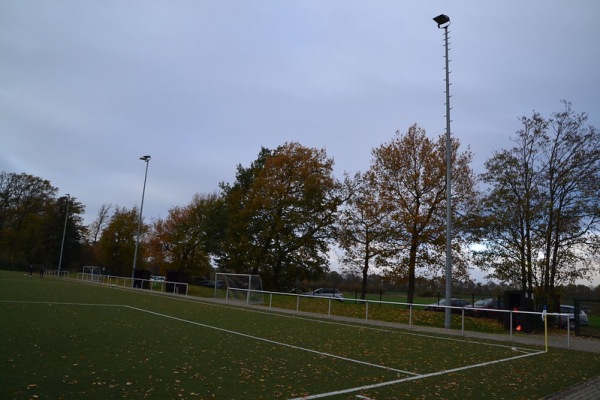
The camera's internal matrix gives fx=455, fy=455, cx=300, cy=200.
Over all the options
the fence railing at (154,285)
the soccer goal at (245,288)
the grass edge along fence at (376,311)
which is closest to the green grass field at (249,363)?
the grass edge along fence at (376,311)

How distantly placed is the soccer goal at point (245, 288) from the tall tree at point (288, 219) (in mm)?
8779

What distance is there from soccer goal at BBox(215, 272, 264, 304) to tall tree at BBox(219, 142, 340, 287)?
8.78 meters

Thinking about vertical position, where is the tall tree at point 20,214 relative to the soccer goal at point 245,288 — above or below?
above

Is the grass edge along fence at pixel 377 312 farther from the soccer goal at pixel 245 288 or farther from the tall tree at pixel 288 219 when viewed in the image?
the tall tree at pixel 288 219

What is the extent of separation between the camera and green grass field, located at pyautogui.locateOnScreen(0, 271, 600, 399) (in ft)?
20.9

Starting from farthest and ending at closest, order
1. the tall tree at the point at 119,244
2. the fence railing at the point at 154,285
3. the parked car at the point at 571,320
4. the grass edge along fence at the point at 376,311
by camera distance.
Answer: the tall tree at the point at 119,244 < the fence railing at the point at 154,285 < the parked car at the point at 571,320 < the grass edge along fence at the point at 376,311

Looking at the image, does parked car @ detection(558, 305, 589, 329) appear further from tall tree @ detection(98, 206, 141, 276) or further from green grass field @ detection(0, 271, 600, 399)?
tall tree @ detection(98, 206, 141, 276)

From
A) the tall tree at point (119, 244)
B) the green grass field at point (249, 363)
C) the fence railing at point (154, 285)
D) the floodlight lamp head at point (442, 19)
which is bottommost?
the fence railing at point (154, 285)

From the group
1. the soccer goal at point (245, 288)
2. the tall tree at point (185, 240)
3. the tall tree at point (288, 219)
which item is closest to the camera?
the soccer goal at point (245, 288)

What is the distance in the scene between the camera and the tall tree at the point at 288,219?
123 feet

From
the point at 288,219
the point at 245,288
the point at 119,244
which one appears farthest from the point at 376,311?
the point at 119,244

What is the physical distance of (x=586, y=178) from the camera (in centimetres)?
2131

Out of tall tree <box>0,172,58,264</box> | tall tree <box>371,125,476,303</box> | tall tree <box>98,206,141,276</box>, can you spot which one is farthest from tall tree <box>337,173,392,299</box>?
tall tree <box>0,172,58,264</box>

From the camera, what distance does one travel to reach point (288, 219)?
3750cm
